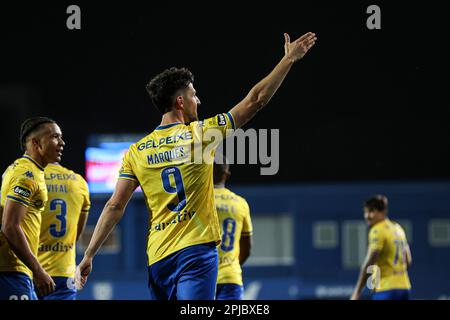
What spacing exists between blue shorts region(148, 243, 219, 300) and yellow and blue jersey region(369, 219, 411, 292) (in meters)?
5.22

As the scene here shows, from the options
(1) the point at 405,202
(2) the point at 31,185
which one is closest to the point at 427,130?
(1) the point at 405,202

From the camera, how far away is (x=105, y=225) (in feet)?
15.8

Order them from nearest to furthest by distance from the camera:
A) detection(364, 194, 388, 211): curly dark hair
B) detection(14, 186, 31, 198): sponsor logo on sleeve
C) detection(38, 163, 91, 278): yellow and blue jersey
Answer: detection(14, 186, 31, 198): sponsor logo on sleeve → detection(38, 163, 91, 278): yellow and blue jersey → detection(364, 194, 388, 211): curly dark hair

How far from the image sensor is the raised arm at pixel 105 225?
4711 mm

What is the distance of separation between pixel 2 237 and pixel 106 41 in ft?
57.5

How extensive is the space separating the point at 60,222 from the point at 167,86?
2126 mm

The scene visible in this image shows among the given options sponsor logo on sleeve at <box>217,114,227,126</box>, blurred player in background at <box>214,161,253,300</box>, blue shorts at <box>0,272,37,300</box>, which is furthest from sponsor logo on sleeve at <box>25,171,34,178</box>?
blurred player in background at <box>214,161,253,300</box>

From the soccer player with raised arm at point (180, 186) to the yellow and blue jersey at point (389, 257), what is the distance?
17.0ft

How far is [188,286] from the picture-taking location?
4570 millimetres

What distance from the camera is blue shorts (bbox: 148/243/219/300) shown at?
180 inches

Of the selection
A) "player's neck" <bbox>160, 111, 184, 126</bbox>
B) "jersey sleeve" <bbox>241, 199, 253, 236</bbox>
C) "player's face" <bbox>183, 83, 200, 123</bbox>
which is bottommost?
"jersey sleeve" <bbox>241, 199, 253, 236</bbox>

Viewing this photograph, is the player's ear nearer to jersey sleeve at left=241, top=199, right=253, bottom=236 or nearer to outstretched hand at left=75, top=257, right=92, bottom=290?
outstretched hand at left=75, top=257, right=92, bottom=290

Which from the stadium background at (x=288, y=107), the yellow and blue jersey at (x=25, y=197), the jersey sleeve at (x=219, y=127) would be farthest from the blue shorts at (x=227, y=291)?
the stadium background at (x=288, y=107)

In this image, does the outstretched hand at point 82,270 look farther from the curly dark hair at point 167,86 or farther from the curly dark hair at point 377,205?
the curly dark hair at point 377,205
